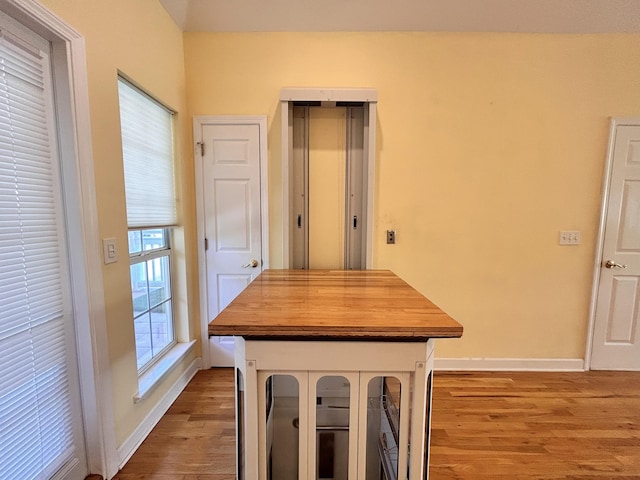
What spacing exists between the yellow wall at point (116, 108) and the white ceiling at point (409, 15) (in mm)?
394

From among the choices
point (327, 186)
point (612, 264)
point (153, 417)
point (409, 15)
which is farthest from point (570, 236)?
point (153, 417)

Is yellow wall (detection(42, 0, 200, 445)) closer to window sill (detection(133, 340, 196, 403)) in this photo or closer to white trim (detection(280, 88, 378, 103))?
window sill (detection(133, 340, 196, 403))

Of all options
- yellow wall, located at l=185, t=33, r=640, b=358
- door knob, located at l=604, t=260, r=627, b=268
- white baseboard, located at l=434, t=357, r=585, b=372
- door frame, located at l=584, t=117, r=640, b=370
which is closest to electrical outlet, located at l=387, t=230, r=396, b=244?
yellow wall, located at l=185, t=33, r=640, b=358

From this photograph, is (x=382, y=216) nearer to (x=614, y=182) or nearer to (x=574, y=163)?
(x=574, y=163)

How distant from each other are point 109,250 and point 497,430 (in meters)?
Answer: 2.48

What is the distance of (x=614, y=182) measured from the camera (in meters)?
2.32

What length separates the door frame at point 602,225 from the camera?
228 cm

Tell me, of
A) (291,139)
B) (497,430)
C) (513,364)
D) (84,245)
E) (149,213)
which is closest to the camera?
(84,245)

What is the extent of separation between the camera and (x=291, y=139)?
220 centimetres

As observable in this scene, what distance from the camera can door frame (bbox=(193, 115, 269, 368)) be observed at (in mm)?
2293

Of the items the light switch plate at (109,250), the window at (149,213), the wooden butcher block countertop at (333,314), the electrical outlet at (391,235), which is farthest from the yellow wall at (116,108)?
the electrical outlet at (391,235)

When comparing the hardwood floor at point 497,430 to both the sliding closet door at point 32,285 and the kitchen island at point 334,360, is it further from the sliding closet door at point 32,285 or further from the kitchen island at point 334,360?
the kitchen island at point 334,360

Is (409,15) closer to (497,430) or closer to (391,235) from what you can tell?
(391,235)

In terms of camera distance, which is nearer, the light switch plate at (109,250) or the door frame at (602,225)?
the light switch plate at (109,250)
